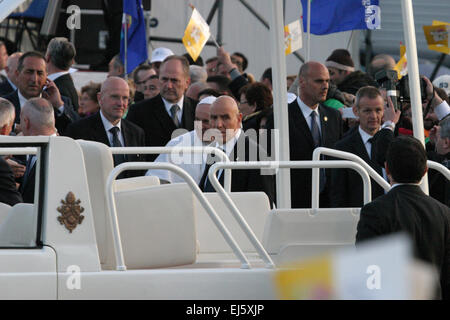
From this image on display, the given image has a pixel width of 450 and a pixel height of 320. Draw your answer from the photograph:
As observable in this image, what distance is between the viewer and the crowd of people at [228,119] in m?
7.28

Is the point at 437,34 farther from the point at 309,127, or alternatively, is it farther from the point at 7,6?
the point at 7,6

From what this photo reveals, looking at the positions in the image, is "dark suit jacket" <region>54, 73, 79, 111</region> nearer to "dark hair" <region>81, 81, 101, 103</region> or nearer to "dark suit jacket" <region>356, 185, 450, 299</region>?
"dark hair" <region>81, 81, 101, 103</region>

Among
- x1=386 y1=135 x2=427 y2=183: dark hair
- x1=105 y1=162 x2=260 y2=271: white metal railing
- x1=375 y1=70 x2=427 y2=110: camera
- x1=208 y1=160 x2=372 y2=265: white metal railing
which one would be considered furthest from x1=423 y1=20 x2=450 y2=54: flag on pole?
x1=105 y1=162 x2=260 y2=271: white metal railing

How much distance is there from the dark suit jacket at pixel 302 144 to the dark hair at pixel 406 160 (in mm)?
3384

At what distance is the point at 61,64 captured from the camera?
9.90 metres

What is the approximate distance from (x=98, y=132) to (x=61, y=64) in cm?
166

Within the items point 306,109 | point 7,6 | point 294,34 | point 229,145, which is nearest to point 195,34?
point 294,34

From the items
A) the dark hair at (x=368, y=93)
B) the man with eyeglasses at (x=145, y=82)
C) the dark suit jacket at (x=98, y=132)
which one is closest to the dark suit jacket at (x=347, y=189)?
the dark hair at (x=368, y=93)

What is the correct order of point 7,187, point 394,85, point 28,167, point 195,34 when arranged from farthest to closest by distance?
point 195,34 < point 28,167 < point 394,85 < point 7,187

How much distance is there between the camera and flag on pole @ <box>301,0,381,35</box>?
773 cm

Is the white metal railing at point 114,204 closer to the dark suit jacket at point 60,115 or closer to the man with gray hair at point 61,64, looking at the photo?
the dark suit jacket at point 60,115

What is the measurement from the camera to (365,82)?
10609 millimetres
